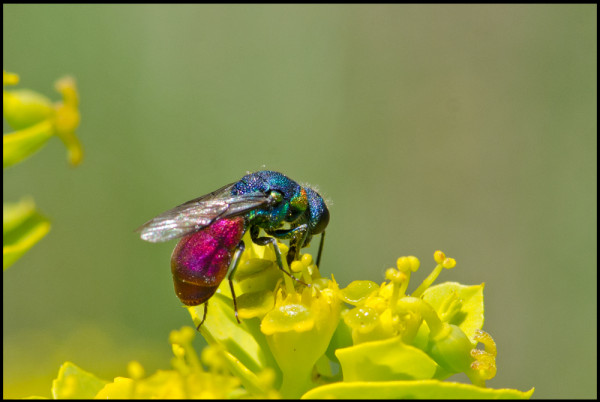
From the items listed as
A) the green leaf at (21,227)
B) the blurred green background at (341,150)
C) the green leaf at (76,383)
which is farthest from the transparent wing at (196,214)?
the blurred green background at (341,150)

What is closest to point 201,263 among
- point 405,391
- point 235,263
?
point 235,263

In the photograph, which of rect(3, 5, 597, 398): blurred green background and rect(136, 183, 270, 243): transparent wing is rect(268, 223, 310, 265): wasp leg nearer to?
rect(136, 183, 270, 243): transparent wing

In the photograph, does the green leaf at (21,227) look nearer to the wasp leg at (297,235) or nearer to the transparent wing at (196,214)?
the transparent wing at (196,214)

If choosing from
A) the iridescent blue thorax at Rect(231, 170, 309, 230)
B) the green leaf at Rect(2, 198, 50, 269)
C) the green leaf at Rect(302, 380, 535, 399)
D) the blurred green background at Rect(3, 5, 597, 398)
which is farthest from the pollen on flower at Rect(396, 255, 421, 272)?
the blurred green background at Rect(3, 5, 597, 398)

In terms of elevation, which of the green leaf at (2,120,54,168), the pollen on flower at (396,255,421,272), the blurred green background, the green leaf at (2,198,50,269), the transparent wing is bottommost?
the blurred green background

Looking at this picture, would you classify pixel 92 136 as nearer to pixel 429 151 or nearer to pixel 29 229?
pixel 429 151
